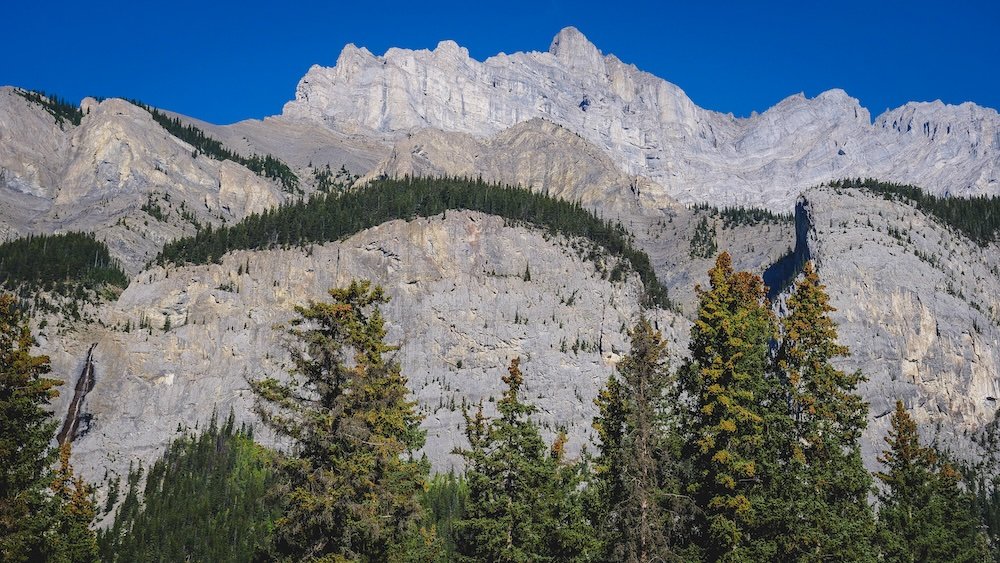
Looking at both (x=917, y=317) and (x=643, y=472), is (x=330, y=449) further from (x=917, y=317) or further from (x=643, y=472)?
(x=917, y=317)

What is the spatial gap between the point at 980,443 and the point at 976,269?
1687 inches

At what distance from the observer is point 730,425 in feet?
94.6

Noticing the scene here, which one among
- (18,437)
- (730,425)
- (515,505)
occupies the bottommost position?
(18,437)

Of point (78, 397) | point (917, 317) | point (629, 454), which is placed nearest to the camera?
point (629, 454)

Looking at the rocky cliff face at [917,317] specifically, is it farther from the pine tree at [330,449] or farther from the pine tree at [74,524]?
the pine tree at [330,449]

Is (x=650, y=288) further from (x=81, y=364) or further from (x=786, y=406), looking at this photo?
(x=786, y=406)

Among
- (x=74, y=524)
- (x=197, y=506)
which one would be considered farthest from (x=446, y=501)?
(x=74, y=524)

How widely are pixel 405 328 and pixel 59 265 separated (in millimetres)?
66837

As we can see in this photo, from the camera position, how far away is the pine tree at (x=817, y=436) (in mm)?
29781

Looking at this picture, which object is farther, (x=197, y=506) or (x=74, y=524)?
(x=197, y=506)

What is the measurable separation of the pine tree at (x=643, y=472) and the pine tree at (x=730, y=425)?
2.83 feet

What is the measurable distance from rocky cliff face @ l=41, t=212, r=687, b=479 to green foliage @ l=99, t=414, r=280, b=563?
838 cm

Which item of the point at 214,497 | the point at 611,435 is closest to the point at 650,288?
the point at 214,497

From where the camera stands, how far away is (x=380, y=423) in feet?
101
